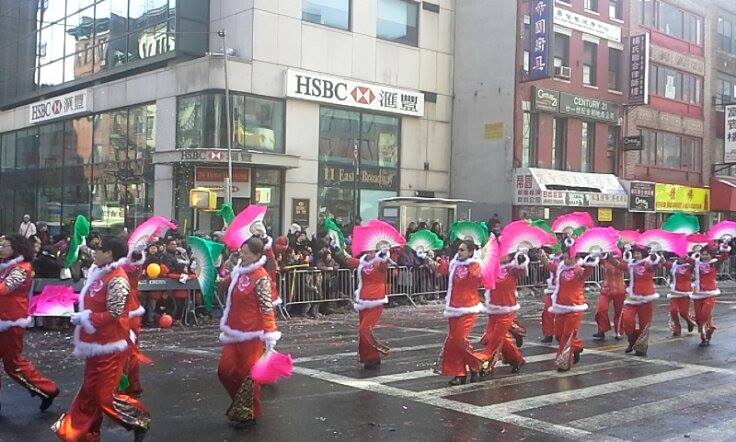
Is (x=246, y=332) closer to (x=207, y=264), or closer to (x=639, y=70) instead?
(x=207, y=264)

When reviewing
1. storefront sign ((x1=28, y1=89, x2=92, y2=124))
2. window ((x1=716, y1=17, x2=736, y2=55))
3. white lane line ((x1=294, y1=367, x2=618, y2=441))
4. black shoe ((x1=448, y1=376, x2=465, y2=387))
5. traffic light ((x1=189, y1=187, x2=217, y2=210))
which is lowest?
white lane line ((x1=294, y1=367, x2=618, y2=441))

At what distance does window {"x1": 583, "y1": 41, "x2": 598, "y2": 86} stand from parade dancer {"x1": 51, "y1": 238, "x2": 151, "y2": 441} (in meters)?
27.4

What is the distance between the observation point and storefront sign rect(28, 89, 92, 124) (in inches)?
1094

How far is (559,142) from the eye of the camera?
29.9 meters

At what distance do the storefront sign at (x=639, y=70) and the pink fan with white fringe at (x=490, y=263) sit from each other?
24328 millimetres

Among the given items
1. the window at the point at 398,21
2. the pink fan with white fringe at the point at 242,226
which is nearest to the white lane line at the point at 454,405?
the pink fan with white fringe at the point at 242,226

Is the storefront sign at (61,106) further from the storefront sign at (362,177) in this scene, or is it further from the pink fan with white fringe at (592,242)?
the pink fan with white fringe at (592,242)

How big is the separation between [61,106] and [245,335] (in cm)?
2504

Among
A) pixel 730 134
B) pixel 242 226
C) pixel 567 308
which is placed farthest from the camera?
pixel 730 134

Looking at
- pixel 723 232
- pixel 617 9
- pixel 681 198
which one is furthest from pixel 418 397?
pixel 681 198

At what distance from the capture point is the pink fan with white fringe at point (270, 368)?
22.7 feet

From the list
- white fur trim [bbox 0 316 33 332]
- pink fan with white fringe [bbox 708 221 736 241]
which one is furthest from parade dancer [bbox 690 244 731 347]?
white fur trim [bbox 0 316 33 332]

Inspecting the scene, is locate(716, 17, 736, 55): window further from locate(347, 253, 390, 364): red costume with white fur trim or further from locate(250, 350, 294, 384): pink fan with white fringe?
locate(250, 350, 294, 384): pink fan with white fringe

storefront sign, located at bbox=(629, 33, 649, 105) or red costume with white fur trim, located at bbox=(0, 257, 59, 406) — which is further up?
storefront sign, located at bbox=(629, 33, 649, 105)
